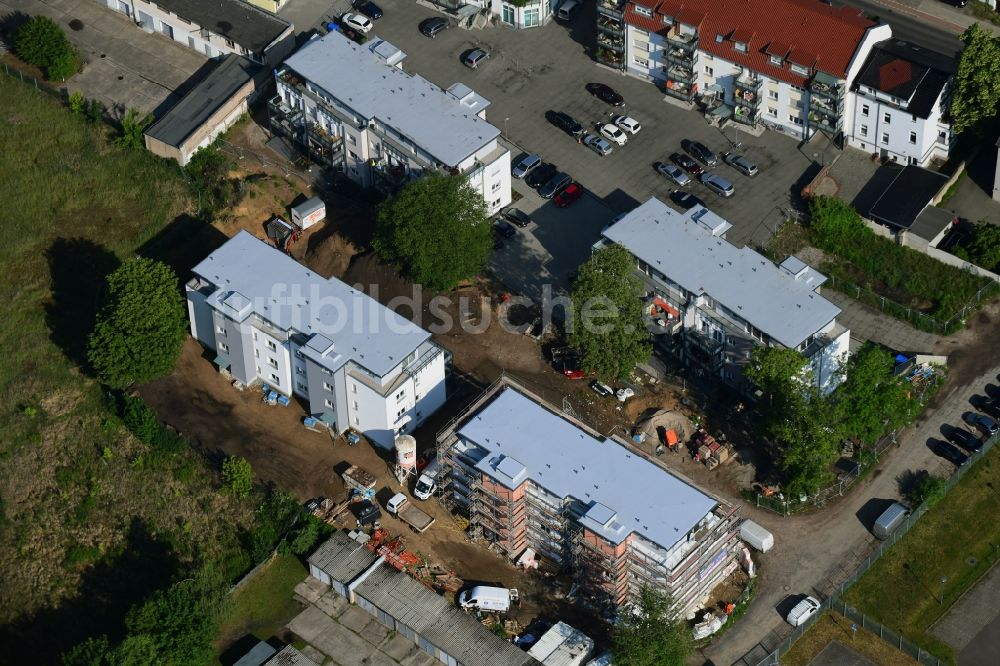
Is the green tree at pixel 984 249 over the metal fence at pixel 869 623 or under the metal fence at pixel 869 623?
over

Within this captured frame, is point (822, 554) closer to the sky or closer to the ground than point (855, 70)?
closer to the ground

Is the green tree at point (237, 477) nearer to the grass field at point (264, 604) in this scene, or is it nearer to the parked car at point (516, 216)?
the grass field at point (264, 604)

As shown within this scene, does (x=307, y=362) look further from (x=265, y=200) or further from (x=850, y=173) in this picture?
(x=850, y=173)

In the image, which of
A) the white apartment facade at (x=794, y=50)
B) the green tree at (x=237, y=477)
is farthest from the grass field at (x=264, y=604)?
the white apartment facade at (x=794, y=50)

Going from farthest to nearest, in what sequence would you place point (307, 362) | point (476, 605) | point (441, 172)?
point (441, 172), point (307, 362), point (476, 605)

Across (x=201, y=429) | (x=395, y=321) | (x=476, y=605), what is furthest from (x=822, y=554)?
(x=201, y=429)

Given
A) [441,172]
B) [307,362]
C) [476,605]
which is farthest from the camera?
[441,172]
